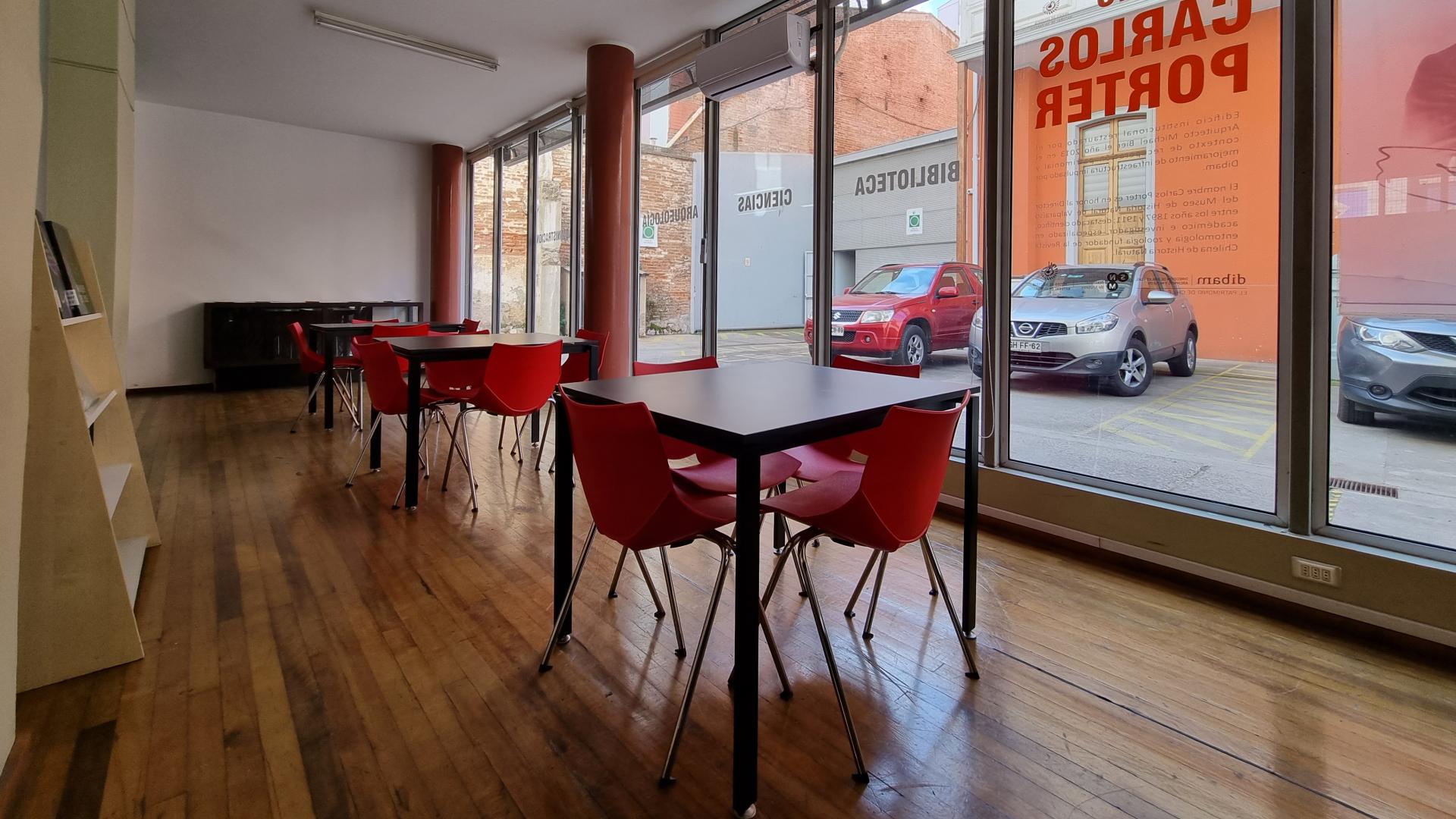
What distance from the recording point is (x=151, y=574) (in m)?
2.84

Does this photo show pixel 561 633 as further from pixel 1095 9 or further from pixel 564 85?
pixel 564 85

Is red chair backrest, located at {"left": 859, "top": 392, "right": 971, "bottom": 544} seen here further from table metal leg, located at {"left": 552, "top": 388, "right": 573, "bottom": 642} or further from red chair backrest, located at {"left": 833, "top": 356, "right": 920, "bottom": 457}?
table metal leg, located at {"left": 552, "top": 388, "right": 573, "bottom": 642}

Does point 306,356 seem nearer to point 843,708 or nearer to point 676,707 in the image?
point 676,707

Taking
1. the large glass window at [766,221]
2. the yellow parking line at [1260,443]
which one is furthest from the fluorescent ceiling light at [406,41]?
the yellow parking line at [1260,443]

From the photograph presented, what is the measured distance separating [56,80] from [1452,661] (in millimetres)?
6703

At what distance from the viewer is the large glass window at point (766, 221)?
4844 millimetres

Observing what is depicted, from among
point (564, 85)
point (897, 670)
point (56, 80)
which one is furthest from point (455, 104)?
point (897, 670)

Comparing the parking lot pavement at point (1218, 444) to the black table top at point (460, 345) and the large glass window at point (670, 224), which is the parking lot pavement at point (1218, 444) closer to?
the black table top at point (460, 345)

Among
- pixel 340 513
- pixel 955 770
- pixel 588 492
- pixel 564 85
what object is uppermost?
pixel 564 85

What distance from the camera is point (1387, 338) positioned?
2.48 m

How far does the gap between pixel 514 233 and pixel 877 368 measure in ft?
23.4

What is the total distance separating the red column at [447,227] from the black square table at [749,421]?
26.0 feet

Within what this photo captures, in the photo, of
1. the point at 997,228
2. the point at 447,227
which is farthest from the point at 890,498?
the point at 447,227

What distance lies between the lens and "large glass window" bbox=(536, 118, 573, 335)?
311 inches
